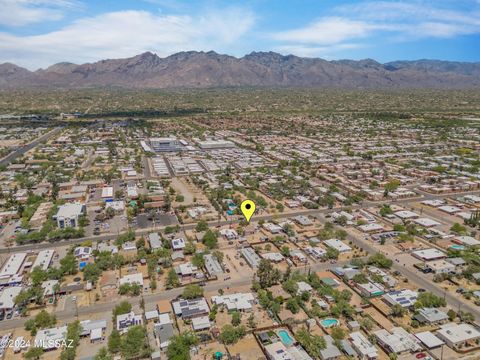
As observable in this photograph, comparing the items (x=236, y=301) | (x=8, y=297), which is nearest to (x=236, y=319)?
(x=236, y=301)

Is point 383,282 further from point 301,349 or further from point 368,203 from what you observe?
point 368,203

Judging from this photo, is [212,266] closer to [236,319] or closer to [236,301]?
[236,301]

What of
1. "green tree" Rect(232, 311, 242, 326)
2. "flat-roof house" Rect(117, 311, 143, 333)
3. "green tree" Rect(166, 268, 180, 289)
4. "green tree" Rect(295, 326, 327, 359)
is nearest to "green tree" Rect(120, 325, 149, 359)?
"flat-roof house" Rect(117, 311, 143, 333)

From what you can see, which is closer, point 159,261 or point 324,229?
point 159,261

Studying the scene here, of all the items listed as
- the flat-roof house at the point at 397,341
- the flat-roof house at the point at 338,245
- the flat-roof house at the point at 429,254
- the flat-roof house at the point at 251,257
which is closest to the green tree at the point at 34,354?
the flat-roof house at the point at 251,257

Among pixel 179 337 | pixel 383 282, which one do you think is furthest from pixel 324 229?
pixel 179 337

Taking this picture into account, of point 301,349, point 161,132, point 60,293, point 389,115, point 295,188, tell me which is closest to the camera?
point 301,349

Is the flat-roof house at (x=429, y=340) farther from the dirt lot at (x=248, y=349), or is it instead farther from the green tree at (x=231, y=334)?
the green tree at (x=231, y=334)

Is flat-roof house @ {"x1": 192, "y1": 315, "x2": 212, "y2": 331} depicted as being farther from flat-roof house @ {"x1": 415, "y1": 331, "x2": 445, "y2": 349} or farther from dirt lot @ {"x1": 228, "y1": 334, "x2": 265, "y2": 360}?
flat-roof house @ {"x1": 415, "y1": 331, "x2": 445, "y2": 349}
